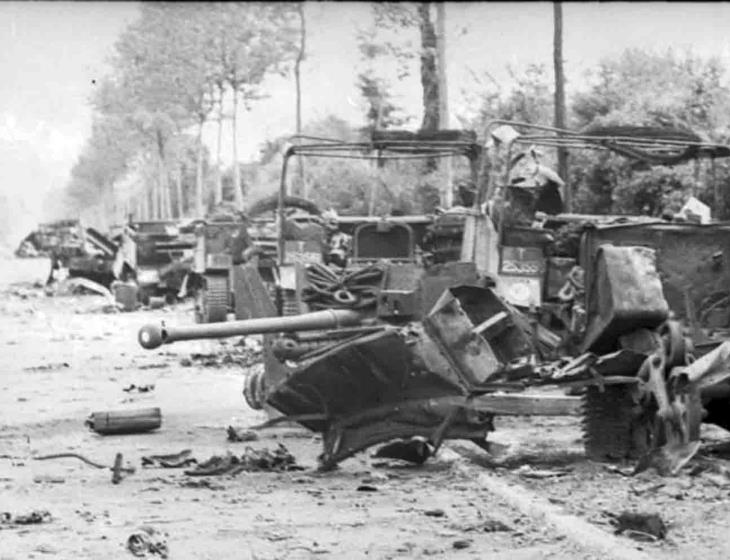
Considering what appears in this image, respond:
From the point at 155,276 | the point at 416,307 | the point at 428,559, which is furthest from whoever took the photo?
the point at 155,276

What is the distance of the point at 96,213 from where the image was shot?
379 ft

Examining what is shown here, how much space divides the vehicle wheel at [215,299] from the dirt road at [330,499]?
905 centimetres

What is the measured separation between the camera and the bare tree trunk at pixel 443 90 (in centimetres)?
2438

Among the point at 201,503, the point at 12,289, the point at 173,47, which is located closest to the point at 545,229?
the point at 201,503

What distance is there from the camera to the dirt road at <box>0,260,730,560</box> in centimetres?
611

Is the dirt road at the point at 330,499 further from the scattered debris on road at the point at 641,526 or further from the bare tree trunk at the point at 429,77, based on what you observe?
the bare tree trunk at the point at 429,77

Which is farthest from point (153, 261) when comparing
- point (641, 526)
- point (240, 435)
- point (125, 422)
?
point (641, 526)

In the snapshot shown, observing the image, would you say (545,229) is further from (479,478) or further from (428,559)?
(428,559)

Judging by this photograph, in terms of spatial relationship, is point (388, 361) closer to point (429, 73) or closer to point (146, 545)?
point (146, 545)

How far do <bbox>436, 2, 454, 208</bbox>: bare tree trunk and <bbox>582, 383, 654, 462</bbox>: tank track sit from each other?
1589cm

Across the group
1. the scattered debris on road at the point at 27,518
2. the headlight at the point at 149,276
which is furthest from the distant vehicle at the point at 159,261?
the scattered debris on road at the point at 27,518

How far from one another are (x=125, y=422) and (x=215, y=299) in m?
11.0

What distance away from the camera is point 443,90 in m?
26.0

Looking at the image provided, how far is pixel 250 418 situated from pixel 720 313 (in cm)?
367
